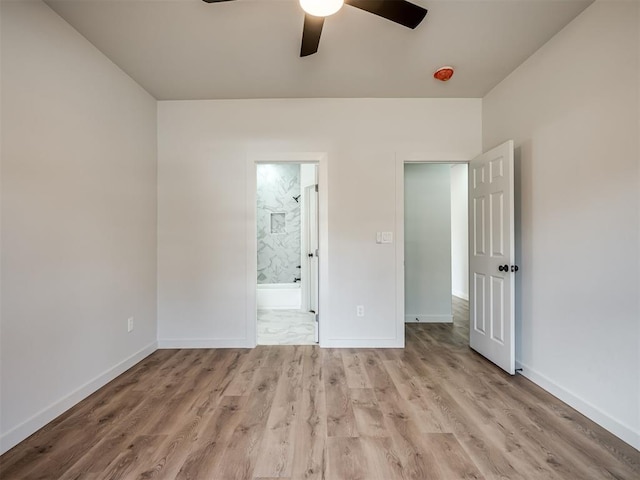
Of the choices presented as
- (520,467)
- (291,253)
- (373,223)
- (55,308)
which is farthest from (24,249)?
(291,253)

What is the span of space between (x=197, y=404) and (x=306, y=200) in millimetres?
3233

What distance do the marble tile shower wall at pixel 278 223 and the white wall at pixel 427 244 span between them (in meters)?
2.41

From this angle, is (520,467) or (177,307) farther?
(177,307)

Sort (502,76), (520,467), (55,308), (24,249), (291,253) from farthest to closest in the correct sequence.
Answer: (291,253) < (502,76) < (55,308) < (24,249) < (520,467)

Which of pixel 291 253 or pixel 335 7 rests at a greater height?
pixel 335 7

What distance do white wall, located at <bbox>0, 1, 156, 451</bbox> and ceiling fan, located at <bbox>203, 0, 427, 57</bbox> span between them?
120cm

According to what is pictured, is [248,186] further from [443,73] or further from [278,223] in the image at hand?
[278,223]

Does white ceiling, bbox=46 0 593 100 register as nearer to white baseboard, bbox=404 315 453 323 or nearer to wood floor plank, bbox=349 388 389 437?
wood floor plank, bbox=349 388 389 437

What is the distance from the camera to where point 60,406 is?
185 centimetres

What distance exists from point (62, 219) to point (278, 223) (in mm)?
3984

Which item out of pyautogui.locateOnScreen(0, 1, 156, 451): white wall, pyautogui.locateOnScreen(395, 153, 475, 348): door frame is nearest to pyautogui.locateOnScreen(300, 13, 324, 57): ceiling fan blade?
pyautogui.locateOnScreen(395, 153, 475, 348): door frame

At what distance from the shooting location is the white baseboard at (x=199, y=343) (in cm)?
301

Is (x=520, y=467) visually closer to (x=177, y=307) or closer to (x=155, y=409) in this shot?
(x=155, y=409)

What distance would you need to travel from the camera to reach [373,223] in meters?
3.01
